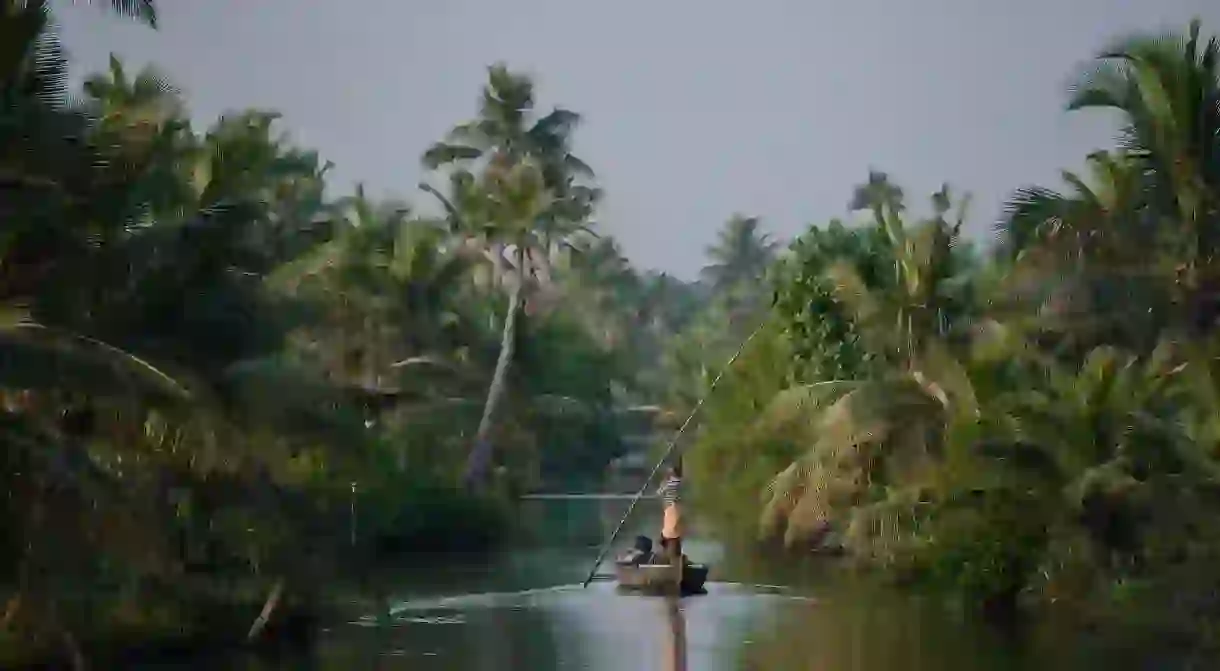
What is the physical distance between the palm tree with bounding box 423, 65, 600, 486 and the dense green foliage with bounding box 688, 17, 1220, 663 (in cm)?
1387

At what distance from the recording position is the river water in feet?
52.3

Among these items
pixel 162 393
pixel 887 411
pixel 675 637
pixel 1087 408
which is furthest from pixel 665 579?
pixel 162 393

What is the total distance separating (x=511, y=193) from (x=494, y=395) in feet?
14.2

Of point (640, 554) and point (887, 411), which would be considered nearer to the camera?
point (887, 411)

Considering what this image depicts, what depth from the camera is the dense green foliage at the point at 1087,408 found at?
17.7 metres

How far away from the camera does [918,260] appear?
2517 centimetres

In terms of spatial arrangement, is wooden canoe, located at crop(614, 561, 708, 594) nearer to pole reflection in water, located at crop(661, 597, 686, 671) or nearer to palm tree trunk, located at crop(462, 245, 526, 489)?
pole reflection in water, located at crop(661, 597, 686, 671)

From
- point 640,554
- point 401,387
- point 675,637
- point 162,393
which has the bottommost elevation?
point 675,637

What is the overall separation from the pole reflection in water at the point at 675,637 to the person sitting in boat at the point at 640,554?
1356 millimetres

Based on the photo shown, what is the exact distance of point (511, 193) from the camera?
3634cm

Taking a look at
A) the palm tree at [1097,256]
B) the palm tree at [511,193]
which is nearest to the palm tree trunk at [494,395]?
the palm tree at [511,193]

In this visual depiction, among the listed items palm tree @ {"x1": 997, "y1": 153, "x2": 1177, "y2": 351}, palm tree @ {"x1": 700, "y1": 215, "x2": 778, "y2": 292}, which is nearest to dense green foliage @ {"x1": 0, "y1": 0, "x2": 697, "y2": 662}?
palm tree @ {"x1": 997, "y1": 153, "x2": 1177, "y2": 351}

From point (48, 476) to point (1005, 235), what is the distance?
1105 cm

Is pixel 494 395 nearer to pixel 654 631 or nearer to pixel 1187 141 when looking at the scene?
pixel 654 631
